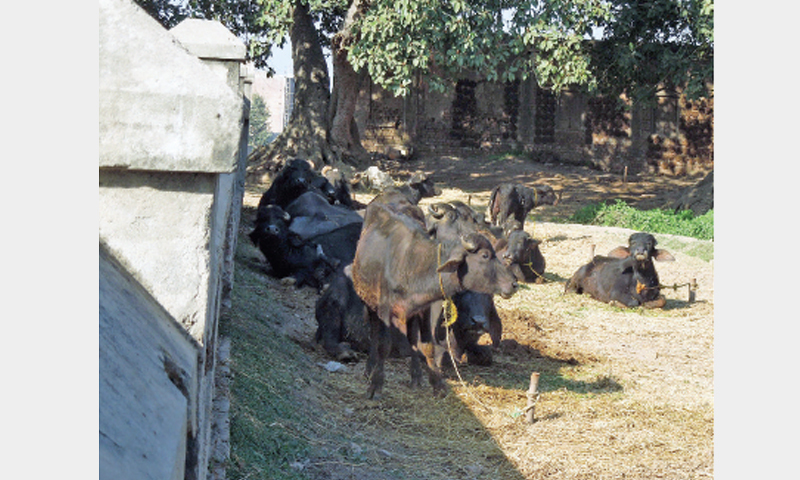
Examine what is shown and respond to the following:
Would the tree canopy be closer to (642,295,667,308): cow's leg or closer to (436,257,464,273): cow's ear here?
(642,295,667,308): cow's leg

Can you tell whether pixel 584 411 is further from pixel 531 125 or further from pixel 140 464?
pixel 531 125

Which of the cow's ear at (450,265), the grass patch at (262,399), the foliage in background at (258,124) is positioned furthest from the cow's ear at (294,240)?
the foliage in background at (258,124)

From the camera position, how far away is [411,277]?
7391 mm

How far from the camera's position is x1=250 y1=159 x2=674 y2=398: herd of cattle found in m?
7.20

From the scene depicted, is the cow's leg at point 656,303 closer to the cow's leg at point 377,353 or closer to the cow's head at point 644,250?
the cow's head at point 644,250

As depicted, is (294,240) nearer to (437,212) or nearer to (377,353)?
(437,212)

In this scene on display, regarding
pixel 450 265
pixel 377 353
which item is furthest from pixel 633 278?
pixel 450 265

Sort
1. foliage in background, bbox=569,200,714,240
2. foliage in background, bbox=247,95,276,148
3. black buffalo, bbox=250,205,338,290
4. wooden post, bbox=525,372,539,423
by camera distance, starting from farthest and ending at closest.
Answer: foliage in background, bbox=247,95,276,148, foliage in background, bbox=569,200,714,240, black buffalo, bbox=250,205,338,290, wooden post, bbox=525,372,539,423

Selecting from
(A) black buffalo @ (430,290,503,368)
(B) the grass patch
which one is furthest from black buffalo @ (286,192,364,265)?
(A) black buffalo @ (430,290,503,368)

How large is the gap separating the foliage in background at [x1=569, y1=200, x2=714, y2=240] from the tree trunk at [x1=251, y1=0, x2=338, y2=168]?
6.71 meters

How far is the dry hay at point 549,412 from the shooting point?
6094 millimetres

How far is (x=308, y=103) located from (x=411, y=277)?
620 inches

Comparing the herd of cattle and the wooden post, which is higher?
the herd of cattle

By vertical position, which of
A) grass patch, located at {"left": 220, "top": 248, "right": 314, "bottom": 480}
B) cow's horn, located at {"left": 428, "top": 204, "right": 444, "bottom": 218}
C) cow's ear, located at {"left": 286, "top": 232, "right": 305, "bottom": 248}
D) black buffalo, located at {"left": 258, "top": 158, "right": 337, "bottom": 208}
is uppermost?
black buffalo, located at {"left": 258, "top": 158, "right": 337, "bottom": 208}
